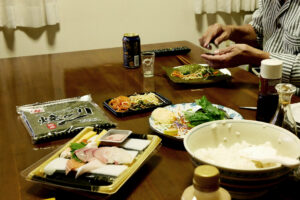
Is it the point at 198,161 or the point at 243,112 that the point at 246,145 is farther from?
the point at 243,112

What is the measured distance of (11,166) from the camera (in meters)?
0.88

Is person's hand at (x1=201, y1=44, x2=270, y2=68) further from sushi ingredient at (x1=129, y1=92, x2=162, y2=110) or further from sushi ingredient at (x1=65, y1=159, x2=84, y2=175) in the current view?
sushi ingredient at (x1=65, y1=159, x2=84, y2=175)

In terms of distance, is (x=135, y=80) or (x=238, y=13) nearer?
(x=135, y=80)

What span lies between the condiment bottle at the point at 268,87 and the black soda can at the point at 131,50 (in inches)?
30.9

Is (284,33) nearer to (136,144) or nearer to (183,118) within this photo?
(183,118)

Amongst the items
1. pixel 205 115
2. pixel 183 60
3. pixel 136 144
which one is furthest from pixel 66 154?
pixel 183 60

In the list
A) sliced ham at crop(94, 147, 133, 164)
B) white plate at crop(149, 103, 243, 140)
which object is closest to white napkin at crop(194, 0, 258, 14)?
white plate at crop(149, 103, 243, 140)

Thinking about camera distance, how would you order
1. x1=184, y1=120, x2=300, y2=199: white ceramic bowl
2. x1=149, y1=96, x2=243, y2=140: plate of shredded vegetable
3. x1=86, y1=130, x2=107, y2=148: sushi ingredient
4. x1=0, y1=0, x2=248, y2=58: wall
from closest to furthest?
x1=184, y1=120, x2=300, y2=199: white ceramic bowl
x1=86, y1=130, x2=107, y2=148: sushi ingredient
x1=149, y1=96, x2=243, y2=140: plate of shredded vegetable
x1=0, y1=0, x2=248, y2=58: wall

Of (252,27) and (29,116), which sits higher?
(252,27)

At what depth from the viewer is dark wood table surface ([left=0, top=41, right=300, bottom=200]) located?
0.77 m

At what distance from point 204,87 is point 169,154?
1.80ft

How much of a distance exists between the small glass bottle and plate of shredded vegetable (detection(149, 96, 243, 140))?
177 mm

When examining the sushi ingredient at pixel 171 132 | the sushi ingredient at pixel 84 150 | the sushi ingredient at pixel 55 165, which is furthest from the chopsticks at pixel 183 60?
the sushi ingredient at pixel 55 165

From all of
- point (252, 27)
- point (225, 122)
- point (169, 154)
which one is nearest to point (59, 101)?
point (169, 154)
